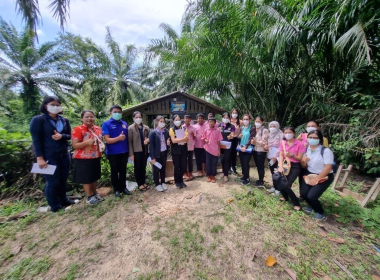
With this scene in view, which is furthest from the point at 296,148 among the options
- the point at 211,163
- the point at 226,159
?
the point at 211,163

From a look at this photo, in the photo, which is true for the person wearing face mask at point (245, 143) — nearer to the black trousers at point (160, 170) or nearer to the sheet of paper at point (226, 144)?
the sheet of paper at point (226, 144)

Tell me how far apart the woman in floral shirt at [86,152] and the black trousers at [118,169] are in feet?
0.91

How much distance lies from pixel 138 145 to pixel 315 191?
336 cm

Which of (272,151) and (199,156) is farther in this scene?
(199,156)

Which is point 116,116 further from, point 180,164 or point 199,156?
point 199,156

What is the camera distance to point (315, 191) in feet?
9.88

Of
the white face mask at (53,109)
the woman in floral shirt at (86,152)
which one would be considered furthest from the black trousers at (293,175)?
the white face mask at (53,109)

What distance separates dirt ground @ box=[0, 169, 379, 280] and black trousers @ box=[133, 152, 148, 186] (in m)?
0.51

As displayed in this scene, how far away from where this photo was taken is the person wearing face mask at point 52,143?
281 centimetres

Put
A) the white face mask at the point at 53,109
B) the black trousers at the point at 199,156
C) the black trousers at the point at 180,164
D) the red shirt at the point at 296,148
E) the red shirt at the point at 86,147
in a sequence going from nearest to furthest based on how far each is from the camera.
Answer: the white face mask at the point at 53,109, the red shirt at the point at 86,147, the red shirt at the point at 296,148, the black trousers at the point at 180,164, the black trousers at the point at 199,156

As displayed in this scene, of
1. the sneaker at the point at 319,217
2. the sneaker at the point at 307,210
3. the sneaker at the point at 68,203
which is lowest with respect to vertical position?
the sneaker at the point at 319,217

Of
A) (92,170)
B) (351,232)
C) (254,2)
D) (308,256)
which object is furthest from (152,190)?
(254,2)

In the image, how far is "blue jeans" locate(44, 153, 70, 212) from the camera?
296 cm

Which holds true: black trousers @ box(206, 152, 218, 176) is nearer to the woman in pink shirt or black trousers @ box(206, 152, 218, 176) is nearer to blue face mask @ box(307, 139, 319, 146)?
the woman in pink shirt
